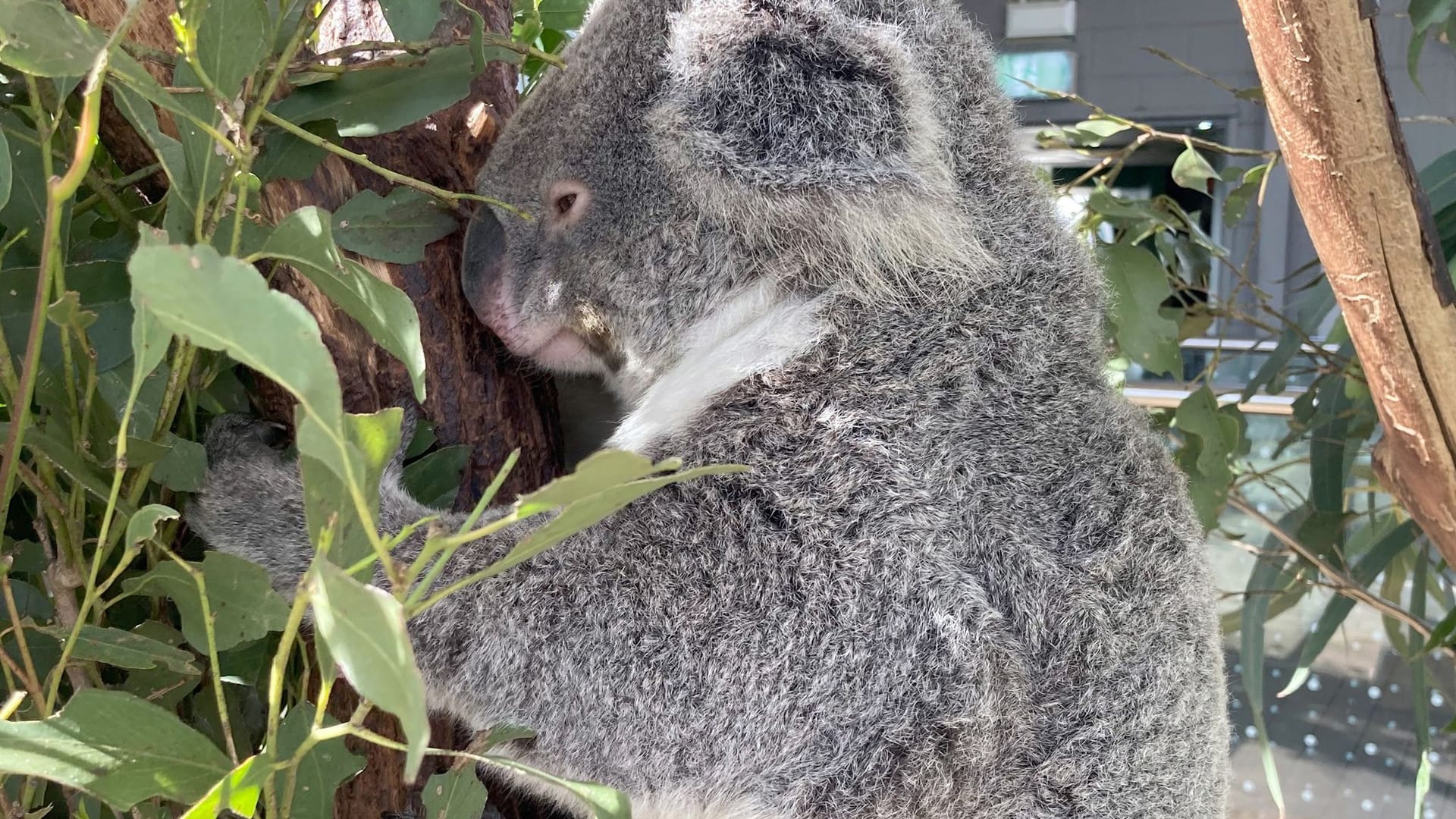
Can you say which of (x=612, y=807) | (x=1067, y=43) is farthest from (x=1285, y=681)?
(x=612, y=807)

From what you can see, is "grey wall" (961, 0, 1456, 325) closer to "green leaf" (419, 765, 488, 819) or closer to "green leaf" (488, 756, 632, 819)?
"green leaf" (419, 765, 488, 819)

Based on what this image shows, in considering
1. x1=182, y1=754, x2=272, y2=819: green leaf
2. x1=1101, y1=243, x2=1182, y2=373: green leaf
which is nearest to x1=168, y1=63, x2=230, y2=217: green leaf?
x1=182, y1=754, x2=272, y2=819: green leaf

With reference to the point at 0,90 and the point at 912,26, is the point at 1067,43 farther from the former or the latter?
the point at 0,90

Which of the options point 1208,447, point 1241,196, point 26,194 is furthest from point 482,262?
point 1241,196

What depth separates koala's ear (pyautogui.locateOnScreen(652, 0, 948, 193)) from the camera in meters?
1.06

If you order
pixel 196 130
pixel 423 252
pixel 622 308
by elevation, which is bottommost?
pixel 622 308

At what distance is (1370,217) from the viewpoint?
53.4 inches

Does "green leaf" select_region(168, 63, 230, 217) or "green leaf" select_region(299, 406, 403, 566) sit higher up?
"green leaf" select_region(168, 63, 230, 217)

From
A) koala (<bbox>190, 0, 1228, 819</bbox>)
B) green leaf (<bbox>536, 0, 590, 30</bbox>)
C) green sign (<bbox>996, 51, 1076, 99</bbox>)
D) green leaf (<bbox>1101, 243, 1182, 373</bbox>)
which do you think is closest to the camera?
koala (<bbox>190, 0, 1228, 819</bbox>)

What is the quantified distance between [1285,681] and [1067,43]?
350cm

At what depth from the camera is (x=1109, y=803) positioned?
121 centimetres

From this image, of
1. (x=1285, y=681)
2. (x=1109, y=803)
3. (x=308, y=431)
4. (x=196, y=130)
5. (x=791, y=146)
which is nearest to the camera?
(x=308, y=431)

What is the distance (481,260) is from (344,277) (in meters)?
0.56

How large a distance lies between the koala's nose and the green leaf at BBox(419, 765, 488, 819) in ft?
1.80
